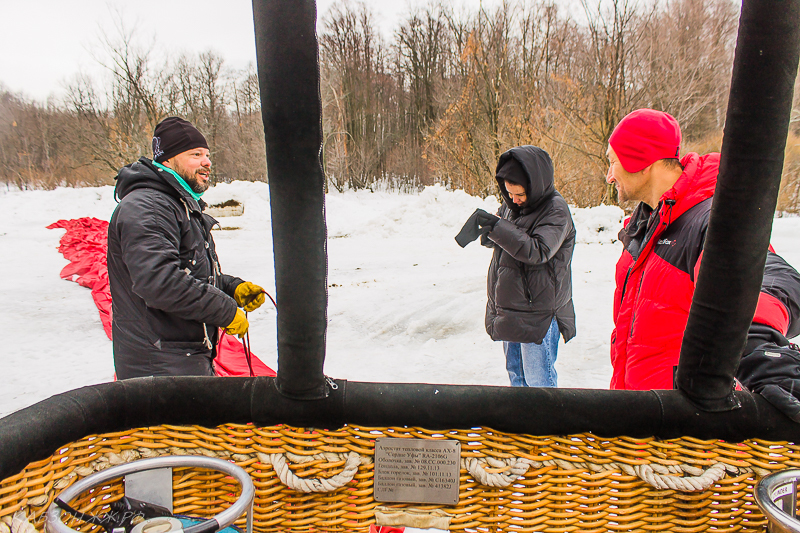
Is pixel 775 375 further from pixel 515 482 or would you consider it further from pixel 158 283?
pixel 158 283

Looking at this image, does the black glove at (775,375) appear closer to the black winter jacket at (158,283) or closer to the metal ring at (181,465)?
the metal ring at (181,465)

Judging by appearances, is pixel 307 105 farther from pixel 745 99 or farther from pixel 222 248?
pixel 222 248

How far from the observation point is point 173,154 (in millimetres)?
2188

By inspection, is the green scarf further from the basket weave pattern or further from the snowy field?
the snowy field

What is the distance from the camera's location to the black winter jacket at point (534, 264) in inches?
103

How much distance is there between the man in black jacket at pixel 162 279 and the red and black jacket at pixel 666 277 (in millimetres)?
1527

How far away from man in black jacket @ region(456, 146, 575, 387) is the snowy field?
1037 mm

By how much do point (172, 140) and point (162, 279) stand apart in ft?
2.26

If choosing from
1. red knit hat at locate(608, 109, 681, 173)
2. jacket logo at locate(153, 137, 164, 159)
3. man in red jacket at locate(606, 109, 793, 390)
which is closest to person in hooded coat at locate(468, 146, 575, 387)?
man in red jacket at locate(606, 109, 793, 390)

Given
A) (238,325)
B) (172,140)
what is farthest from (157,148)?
(238,325)

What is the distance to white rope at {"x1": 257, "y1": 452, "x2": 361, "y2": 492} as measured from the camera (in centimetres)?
80

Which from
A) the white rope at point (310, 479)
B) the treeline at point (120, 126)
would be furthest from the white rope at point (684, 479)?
the treeline at point (120, 126)

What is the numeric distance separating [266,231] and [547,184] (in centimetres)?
1083

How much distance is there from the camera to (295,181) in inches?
29.1
